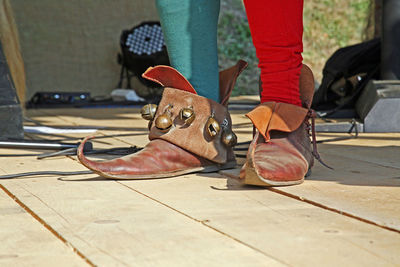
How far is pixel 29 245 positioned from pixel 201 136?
2.06 feet

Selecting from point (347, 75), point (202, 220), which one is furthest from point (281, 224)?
point (347, 75)

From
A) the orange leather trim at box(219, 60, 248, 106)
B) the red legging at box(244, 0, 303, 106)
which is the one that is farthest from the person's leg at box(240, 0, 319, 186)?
the orange leather trim at box(219, 60, 248, 106)

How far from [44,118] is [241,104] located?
3.70ft

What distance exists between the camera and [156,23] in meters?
5.01

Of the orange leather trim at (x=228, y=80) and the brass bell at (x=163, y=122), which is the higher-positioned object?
the orange leather trim at (x=228, y=80)

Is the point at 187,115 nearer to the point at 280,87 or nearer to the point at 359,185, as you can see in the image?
the point at 280,87

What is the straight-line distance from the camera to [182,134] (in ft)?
4.64

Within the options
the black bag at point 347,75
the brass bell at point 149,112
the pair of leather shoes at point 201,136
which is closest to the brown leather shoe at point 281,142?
the pair of leather shoes at point 201,136

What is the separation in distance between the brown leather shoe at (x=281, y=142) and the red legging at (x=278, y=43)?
4 cm

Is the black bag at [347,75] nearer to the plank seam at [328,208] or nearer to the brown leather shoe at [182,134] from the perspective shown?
the brown leather shoe at [182,134]

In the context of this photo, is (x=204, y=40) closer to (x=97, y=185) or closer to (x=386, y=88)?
(x=97, y=185)

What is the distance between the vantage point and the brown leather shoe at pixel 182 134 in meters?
1.39

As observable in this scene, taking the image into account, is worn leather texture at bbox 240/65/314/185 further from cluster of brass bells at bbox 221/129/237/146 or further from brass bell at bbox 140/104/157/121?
brass bell at bbox 140/104/157/121

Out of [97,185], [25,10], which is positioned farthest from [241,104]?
[97,185]
